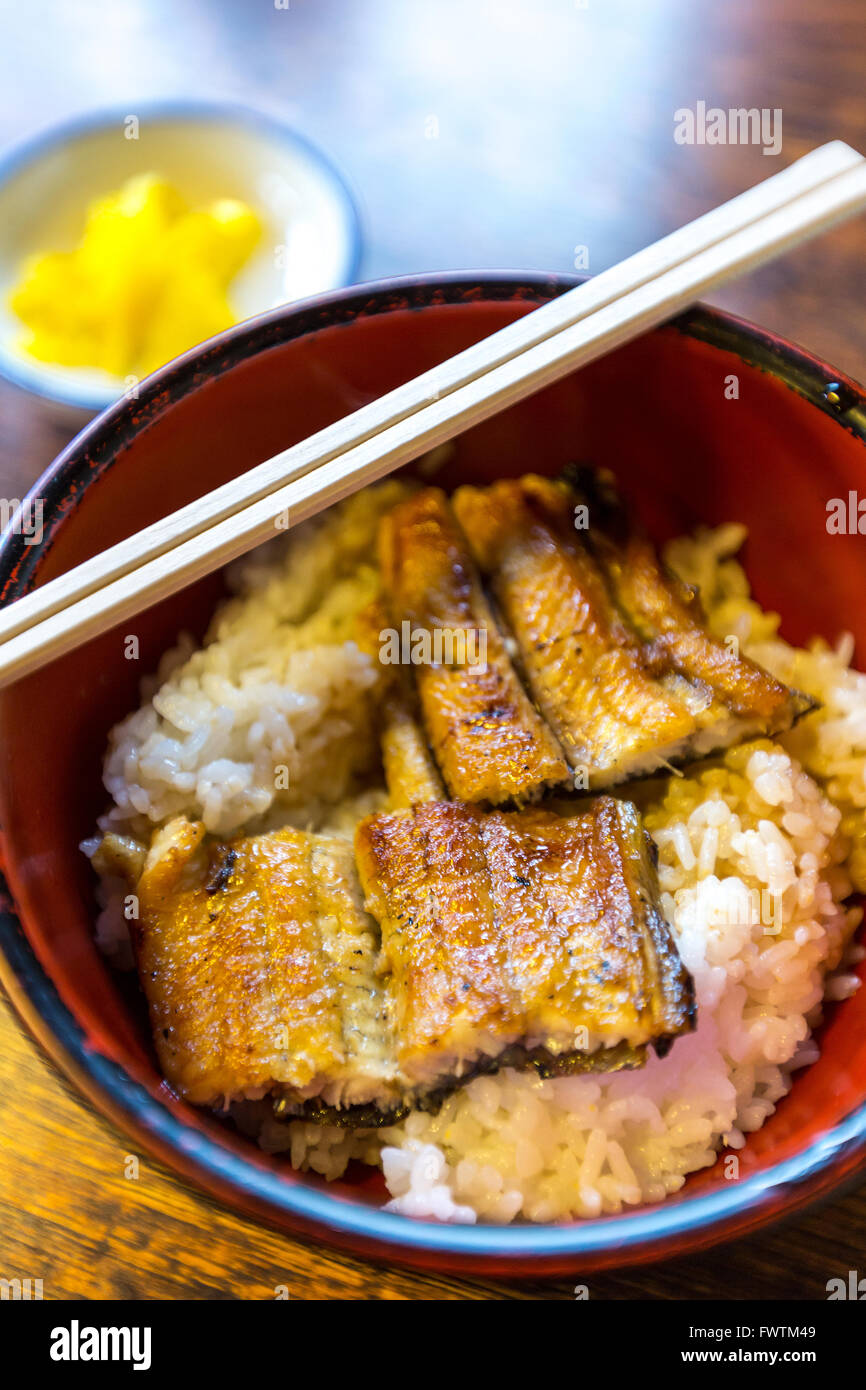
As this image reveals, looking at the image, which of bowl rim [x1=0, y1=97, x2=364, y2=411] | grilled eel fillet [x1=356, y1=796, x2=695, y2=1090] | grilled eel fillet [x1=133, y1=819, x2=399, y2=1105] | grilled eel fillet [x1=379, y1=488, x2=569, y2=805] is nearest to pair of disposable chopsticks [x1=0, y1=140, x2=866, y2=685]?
grilled eel fillet [x1=379, y1=488, x2=569, y2=805]

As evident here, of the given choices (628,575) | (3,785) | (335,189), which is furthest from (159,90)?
(3,785)

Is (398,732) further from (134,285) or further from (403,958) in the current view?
(134,285)

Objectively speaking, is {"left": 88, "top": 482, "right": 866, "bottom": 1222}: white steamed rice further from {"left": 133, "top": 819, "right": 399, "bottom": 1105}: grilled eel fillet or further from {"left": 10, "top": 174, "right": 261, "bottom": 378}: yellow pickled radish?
{"left": 10, "top": 174, "right": 261, "bottom": 378}: yellow pickled radish

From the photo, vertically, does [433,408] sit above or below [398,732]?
above

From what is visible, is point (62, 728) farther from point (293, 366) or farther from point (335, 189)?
point (335, 189)

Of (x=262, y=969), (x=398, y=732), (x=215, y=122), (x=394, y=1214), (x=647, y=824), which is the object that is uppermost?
(x=215, y=122)

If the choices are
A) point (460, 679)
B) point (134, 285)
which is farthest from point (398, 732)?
point (134, 285)

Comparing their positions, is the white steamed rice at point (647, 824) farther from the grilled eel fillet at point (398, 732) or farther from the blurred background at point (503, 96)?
the blurred background at point (503, 96)
